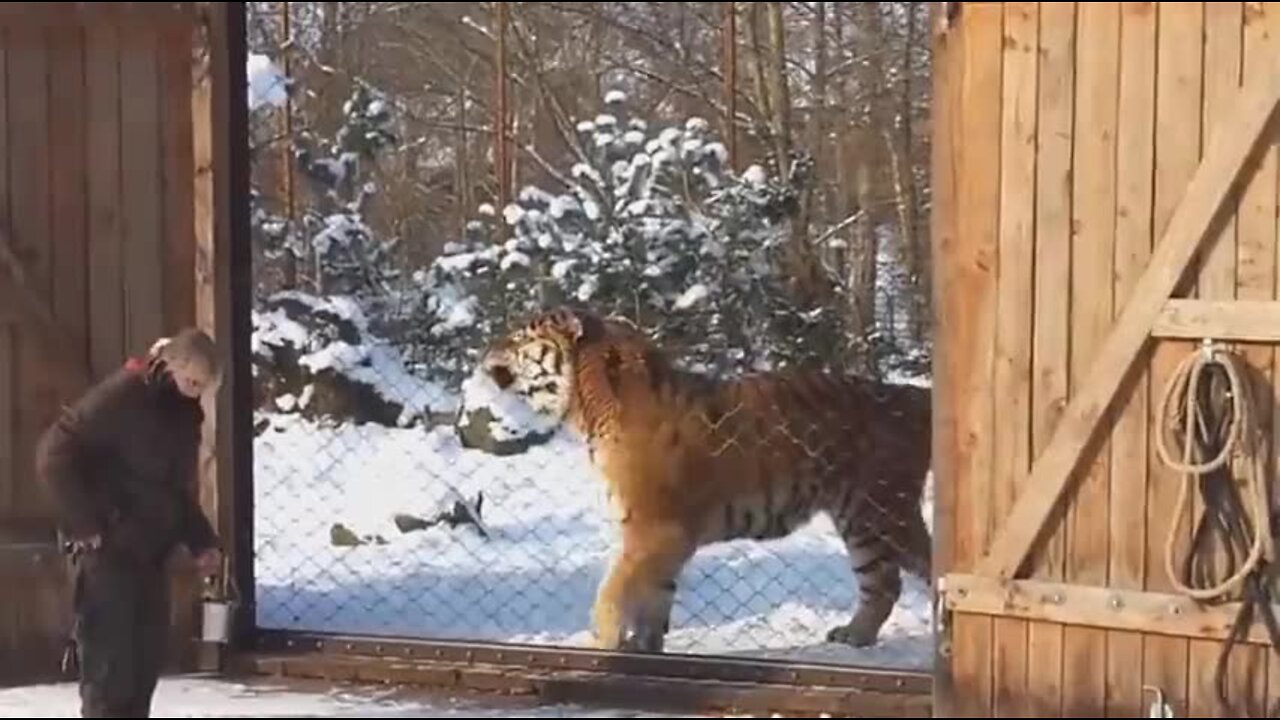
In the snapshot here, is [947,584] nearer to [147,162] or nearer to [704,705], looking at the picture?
[704,705]

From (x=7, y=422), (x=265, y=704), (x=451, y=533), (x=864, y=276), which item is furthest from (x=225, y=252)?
(x=864, y=276)

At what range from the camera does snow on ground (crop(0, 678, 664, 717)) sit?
552 centimetres

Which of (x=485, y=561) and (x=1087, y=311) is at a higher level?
(x=1087, y=311)

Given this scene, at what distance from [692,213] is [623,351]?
1.73 m

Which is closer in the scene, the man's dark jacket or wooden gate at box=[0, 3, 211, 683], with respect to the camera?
the man's dark jacket

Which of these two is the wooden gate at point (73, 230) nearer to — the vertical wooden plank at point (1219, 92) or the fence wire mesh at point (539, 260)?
the fence wire mesh at point (539, 260)

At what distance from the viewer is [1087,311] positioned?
5125 millimetres

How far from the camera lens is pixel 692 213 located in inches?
336

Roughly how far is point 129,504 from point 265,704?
104 centimetres

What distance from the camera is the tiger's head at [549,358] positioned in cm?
692

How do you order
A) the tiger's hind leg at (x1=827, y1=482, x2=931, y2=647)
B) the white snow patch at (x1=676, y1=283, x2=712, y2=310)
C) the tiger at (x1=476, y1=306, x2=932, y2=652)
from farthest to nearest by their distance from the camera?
1. the white snow patch at (x1=676, y1=283, x2=712, y2=310)
2. the tiger's hind leg at (x1=827, y1=482, x2=931, y2=647)
3. the tiger at (x1=476, y1=306, x2=932, y2=652)

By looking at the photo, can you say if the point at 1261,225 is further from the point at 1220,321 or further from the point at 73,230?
the point at 73,230

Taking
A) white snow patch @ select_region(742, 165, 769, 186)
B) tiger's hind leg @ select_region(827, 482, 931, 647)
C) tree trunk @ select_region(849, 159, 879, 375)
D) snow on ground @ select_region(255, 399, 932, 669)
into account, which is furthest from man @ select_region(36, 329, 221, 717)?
white snow patch @ select_region(742, 165, 769, 186)

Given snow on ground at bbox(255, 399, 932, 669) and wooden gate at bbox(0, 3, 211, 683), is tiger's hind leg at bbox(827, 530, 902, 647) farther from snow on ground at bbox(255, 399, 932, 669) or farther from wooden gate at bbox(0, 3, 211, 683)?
wooden gate at bbox(0, 3, 211, 683)
